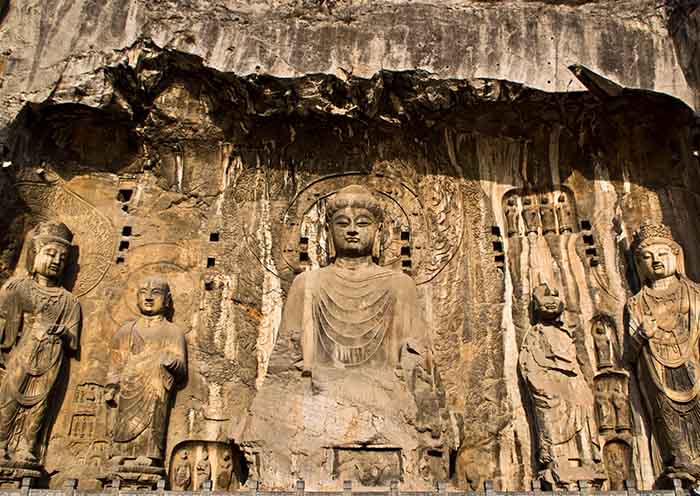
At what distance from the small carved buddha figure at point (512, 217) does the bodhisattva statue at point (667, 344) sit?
3.93ft

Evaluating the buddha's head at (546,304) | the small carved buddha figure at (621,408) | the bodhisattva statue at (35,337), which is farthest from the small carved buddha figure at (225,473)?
the small carved buddha figure at (621,408)

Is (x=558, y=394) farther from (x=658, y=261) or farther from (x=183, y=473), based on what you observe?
(x=183, y=473)

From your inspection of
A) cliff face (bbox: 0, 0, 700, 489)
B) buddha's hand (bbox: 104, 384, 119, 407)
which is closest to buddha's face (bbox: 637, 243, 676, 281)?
cliff face (bbox: 0, 0, 700, 489)

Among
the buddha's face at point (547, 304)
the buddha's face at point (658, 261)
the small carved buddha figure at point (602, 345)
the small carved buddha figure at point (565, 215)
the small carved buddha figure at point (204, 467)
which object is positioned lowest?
the small carved buddha figure at point (204, 467)

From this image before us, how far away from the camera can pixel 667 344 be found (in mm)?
6406

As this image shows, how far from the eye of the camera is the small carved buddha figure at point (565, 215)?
7.69 m

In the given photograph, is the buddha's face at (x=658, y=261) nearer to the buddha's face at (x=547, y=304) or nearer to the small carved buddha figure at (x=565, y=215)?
the buddha's face at (x=547, y=304)

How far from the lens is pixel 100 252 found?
7516 mm

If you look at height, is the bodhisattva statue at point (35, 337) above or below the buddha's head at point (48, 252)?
below

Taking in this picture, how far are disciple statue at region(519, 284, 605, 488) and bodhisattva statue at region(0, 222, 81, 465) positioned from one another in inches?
154

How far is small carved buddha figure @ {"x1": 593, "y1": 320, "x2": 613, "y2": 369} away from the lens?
697 centimetres

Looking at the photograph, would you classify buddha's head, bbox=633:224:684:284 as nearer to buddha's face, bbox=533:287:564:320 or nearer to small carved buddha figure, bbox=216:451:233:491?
buddha's face, bbox=533:287:564:320

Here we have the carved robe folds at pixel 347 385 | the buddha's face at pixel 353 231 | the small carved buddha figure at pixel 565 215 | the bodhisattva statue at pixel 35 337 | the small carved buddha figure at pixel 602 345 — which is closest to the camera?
the carved robe folds at pixel 347 385

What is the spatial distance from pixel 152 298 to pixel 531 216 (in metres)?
3.63
